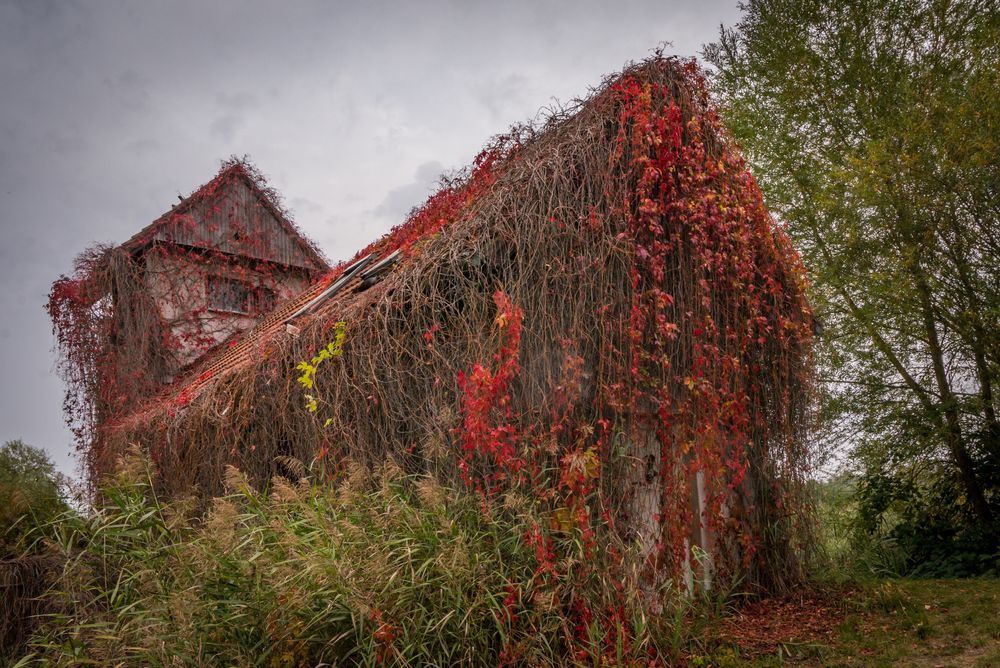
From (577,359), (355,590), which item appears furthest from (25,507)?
(577,359)

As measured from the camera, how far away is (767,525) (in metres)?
8.48

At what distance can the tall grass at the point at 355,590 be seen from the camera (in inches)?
189

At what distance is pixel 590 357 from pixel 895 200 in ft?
24.1

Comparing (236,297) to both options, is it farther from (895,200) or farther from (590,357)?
(895,200)

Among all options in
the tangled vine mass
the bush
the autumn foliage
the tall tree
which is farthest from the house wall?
the tall tree

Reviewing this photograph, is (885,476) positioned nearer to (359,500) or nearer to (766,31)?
(766,31)

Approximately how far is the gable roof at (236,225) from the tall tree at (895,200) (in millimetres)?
8445

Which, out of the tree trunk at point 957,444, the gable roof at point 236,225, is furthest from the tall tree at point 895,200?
the gable roof at point 236,225

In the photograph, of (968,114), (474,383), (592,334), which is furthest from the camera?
(968,114)

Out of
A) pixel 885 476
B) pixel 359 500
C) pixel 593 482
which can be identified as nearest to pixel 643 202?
pixel 593 482

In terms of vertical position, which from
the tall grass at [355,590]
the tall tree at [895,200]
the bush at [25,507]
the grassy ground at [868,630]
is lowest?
the grassy ground at [868,630]

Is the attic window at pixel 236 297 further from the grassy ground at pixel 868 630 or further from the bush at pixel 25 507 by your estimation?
the grassy ground at pixel 868 630

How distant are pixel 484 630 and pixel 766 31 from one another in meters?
11.8

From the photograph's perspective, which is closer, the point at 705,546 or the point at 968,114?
the point at 705,546
